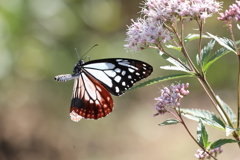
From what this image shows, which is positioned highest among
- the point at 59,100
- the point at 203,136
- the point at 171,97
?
the point at 59,100

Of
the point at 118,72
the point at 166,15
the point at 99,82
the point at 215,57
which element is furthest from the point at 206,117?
the point at 99,82

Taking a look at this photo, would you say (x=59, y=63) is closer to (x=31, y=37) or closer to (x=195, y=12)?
(x=31, y=37)

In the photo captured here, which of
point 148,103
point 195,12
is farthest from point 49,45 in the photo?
point 195,12

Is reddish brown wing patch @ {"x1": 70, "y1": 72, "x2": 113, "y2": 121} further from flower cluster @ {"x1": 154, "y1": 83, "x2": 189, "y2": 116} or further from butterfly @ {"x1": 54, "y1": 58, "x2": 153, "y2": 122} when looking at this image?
flower cluster @ {"x1": 154, "y1": 83, "x2": 189, "y2": 116}

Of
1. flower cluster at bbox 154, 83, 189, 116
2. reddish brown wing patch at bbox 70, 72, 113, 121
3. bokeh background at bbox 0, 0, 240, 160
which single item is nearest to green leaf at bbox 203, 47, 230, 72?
flower cluster at bbox 154, 83, 189, 116

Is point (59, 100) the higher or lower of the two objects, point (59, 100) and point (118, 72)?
the higher

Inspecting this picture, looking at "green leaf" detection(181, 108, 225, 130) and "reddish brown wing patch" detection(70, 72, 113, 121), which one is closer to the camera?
"green leaf" detection(181, 108, 225, 130)

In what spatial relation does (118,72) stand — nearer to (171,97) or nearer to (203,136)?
(171,97)
